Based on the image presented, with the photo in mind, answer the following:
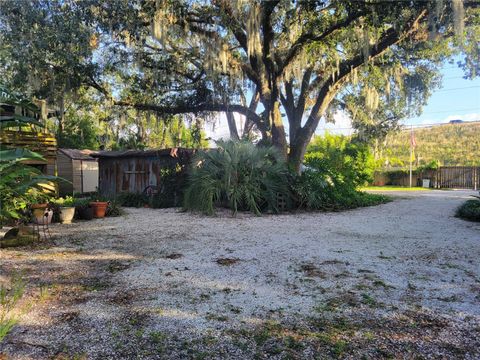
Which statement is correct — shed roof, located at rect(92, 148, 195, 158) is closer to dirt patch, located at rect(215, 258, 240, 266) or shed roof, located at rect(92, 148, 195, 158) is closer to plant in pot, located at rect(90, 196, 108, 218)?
plant in pot, located at rect(90, 196, 108, 218)

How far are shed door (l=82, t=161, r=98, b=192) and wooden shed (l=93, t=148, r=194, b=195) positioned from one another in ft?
20.5

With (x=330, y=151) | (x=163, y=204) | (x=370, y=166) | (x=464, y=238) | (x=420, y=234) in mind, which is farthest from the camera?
(x=370, y=166)

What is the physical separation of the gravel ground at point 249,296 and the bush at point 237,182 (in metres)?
2.94

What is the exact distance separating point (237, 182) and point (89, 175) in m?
13.9

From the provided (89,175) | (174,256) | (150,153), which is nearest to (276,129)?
(150,153)

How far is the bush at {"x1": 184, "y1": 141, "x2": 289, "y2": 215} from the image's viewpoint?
8.54 m

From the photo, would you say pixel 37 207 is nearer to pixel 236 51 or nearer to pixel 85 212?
pixel 85 212

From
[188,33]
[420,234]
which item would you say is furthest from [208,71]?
[420,234]

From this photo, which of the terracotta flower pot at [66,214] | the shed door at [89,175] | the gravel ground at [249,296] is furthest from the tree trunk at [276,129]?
the shed door at [89,175]

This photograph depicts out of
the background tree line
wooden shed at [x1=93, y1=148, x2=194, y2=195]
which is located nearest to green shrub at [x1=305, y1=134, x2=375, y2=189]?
the background tree line

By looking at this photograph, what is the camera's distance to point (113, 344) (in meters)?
2.05

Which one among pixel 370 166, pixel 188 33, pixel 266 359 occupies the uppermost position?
pixel 188 33

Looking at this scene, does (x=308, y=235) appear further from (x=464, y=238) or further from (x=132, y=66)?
(x=132, y=66)

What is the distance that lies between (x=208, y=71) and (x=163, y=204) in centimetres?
442
